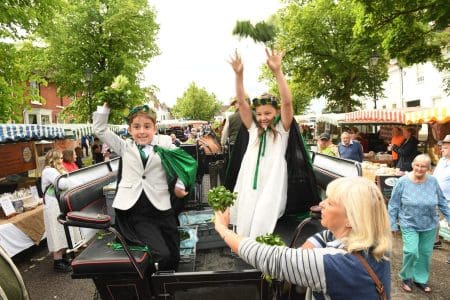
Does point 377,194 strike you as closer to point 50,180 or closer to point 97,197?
point 97,197

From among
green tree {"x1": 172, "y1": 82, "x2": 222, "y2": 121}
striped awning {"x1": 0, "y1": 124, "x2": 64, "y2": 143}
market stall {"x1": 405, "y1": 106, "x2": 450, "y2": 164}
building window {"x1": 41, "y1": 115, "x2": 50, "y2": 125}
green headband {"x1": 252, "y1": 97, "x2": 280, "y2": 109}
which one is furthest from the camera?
green tree {"x1": 172, "y1": 82, "x2": 222, "y2": 121}

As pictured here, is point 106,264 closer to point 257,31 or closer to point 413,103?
point 257,31

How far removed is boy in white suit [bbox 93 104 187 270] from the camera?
3.21 meters

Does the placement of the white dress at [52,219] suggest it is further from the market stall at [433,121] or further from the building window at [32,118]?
the building window at [32,118]

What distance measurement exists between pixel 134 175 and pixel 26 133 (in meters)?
5.53

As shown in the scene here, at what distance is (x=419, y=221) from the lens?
4.54 meters

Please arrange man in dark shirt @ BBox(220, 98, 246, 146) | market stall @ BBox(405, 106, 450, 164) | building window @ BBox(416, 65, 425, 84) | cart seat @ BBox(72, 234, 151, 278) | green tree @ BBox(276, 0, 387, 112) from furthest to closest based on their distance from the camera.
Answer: building window @ BBox(416, 65, 425, 84) → green tree @ BBox(276, 0, 387, 112) → market stall @ BBox(405, 106, 450, 164) → man in dark shirt @ BBox(220, 98, 246, 146) → cart seat @ BBox(72, 234, 151, 278)

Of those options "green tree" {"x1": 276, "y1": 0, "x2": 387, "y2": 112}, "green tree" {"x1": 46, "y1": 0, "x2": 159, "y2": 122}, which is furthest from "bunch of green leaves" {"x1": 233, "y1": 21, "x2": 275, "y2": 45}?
"green tree" {"x1": 276, "y1": 0, "x2": 387, "y2": 112}

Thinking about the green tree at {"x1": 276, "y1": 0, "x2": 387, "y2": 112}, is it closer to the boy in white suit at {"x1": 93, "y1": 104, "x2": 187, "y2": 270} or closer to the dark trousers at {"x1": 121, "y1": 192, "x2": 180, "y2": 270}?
the boy in white suit at {"x1": 93, "y1": 104, "x2": 187, "y2": 270}

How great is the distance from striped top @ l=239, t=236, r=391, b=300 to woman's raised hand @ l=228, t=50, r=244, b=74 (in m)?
1.71

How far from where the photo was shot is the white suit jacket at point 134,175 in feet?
10.6

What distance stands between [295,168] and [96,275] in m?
1.87

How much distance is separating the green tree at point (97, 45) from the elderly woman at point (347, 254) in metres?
20.0

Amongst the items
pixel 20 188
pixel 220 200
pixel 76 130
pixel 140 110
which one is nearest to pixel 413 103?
pixel 76 130
